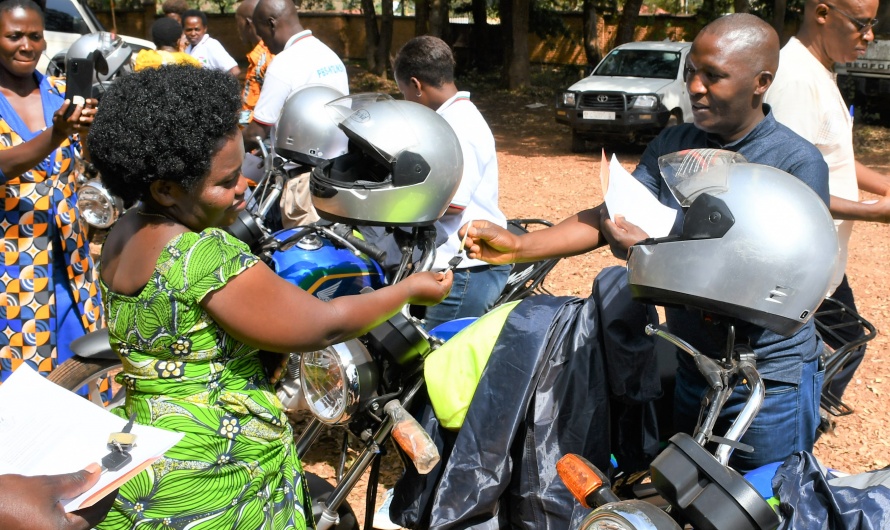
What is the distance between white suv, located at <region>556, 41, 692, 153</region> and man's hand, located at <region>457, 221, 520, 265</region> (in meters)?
10.5

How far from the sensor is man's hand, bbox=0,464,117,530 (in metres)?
1.51

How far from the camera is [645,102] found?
1297 centimetres

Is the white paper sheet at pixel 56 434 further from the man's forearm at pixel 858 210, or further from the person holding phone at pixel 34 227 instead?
the man's forearm at pixel 858 210

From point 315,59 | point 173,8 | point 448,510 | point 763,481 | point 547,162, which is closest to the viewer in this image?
point 763,481

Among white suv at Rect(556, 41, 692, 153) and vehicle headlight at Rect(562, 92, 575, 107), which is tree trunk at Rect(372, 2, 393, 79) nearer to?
white suv at Rect(556, 41, 692, 153)

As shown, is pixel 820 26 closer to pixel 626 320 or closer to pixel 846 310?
pixel 846 310

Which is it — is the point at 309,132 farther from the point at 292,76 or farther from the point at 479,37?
the point at 479,37

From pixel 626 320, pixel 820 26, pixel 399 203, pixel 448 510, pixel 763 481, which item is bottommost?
pixel 448 510

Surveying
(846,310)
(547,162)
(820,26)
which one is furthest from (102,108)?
(547,162)

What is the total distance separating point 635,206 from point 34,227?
8.25 ft

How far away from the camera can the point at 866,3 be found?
11.0 feet

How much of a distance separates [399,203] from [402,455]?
0.78 metres

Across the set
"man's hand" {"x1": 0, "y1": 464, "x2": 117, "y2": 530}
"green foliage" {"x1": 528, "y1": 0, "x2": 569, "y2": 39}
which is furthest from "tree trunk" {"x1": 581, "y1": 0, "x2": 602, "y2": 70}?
"man's hand" {"x1": 0, "y1": 464, "x2": 117, "y2": 530}

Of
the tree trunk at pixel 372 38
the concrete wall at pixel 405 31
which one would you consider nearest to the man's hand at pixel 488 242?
the tree trunk at pixel 372 38
